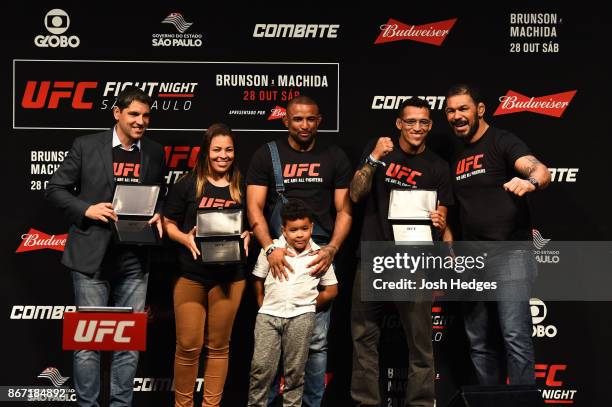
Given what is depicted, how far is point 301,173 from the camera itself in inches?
175

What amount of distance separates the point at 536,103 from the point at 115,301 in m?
2.97

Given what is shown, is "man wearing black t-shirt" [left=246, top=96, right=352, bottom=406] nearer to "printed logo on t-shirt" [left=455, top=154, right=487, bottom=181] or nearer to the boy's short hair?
the boy's short hair

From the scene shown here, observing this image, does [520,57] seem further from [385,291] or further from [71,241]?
[71,241]

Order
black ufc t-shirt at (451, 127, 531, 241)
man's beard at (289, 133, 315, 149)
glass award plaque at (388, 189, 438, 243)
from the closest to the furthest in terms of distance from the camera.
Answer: glass award plaque at (388, 189, 438, 243) → black ufc t-shirt at (451, 127, 531, 241) → man's beard at (289, 133, 315, 149)

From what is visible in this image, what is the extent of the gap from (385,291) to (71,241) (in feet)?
5.98

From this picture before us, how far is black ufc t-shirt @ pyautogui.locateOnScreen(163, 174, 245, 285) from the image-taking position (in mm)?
4277

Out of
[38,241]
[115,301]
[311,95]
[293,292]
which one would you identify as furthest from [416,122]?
[38,241]

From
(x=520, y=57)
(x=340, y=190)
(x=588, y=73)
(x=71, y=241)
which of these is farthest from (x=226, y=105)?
(x=588, y=73)

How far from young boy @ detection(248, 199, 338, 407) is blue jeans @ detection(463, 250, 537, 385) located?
109 centimetres

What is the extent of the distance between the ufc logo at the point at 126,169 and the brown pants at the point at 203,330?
667 mm

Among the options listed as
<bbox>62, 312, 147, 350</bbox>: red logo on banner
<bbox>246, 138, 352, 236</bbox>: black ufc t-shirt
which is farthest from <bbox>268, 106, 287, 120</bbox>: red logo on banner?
<bbox>62, 312, 147, 350</bbox>: red logo on banner

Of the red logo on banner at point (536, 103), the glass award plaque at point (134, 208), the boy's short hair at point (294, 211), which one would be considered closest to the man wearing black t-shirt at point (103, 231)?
the glass award plaque at point (134, 208)

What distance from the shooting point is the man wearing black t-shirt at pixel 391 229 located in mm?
4383

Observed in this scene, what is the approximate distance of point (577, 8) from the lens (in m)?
5.06
